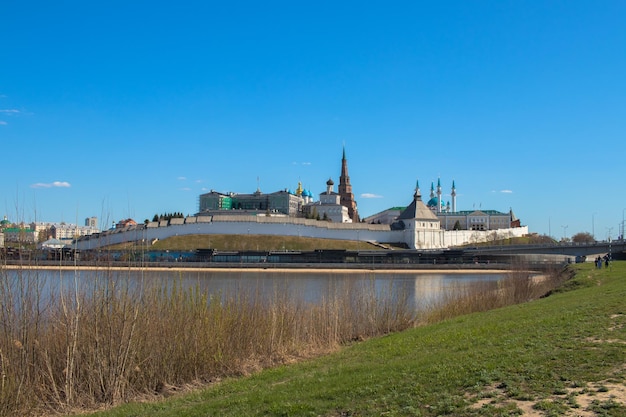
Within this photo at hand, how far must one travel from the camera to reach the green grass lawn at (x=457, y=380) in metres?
6.88

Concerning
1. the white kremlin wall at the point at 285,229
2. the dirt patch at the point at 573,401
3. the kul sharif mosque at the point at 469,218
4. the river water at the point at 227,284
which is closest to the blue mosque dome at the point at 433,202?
the kul sharif mosque at the point at 469,218

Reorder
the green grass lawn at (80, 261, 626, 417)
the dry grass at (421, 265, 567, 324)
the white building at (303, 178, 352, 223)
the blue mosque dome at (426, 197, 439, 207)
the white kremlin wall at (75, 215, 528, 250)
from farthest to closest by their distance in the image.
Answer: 1. the blue mosque dome at (426, 197, 439, 207)
2. the white building at (303, 178, 352, 223)
3. the white kremlin wall at (75, 215, 528, 250)
4. the dry grass at (421, 265, 567, 324)
5. the green grass lawn at (80, 261, 626, 417)

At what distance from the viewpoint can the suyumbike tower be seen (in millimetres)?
152625

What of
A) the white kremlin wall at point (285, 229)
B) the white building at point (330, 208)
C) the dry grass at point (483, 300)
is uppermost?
the white building at point (330, 208)

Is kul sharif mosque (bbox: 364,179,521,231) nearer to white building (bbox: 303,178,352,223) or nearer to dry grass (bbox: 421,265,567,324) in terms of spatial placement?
white building (bbox: 303,178,352,223)

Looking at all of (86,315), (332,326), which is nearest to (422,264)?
(332,326)

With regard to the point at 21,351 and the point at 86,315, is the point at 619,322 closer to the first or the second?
the point at 86,315

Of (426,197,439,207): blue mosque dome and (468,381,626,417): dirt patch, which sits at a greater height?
(426,197,439,207): blue mosque dome

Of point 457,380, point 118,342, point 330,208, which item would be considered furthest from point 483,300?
point 330,208

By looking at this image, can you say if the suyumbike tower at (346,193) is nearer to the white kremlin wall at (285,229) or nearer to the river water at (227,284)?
the white kremlin wall at (285,229)

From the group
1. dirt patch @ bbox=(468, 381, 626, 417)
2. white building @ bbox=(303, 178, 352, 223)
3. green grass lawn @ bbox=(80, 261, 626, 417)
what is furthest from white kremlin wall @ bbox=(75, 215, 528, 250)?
dirt patch @ bbox=(468, 381, 626, 417)

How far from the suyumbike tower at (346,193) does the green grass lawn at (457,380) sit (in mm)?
139999

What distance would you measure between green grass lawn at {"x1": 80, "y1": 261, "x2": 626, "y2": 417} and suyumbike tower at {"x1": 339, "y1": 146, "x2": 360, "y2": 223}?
459 feet

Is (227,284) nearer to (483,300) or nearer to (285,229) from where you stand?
(483,300)
